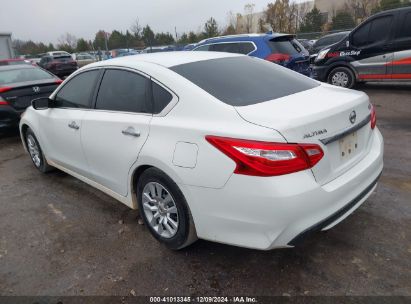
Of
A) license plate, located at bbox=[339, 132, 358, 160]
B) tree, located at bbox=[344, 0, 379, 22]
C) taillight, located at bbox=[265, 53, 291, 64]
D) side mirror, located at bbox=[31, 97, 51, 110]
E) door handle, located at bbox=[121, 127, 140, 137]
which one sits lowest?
license plate, located at bbox=[339, 132, 358, 160]

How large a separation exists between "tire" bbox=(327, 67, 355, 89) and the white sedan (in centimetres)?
674

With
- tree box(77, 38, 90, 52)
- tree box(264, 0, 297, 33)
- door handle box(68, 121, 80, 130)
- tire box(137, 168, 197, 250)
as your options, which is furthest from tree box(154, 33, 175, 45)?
tire box(137, 168, 197, 250)

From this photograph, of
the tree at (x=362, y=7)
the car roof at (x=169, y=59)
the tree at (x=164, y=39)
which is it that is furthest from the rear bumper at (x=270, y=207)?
the tree at (x=362, y=7)

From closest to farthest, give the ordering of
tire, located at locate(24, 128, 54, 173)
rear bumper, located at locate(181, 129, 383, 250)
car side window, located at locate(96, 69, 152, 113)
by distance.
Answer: rear bumper, located at locate(181, 129, 383, 250) → car side window, located at locate(96, 69, 152, 113) → tire, located at locate(24, 128, 54, 173)

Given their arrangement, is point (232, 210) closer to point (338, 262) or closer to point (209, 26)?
point (338, 262)

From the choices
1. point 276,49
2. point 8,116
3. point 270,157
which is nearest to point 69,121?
point 270,157

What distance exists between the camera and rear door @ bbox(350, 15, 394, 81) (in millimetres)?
8625

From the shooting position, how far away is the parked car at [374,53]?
8.40m

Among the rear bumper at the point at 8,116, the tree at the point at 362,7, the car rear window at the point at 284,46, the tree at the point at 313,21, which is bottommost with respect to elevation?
the rear bumper at the point at 8,116

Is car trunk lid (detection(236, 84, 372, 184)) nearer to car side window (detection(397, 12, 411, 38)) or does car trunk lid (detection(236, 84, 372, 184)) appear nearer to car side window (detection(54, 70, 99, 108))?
car side window (detection(54, 70, 99, 108))

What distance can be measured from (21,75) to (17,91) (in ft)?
2.91

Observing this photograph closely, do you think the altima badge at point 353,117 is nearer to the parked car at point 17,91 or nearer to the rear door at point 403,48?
the parked car at point 17,91

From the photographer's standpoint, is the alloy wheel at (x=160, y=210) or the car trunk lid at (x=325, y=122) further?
the alloy wheel at (x=160, y=210)

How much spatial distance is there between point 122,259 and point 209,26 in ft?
128
